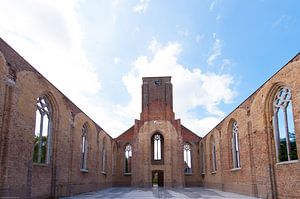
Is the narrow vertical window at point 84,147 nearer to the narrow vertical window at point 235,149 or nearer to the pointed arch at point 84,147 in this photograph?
the pointed arch at point 84,147

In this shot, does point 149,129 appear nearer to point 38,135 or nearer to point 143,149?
point 143,149

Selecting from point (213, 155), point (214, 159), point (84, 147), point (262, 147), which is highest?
point (84, 147)

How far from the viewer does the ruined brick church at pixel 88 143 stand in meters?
11.2

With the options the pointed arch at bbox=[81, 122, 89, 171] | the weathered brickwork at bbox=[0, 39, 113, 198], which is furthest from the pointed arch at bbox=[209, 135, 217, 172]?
the weathered brickwork at bbox=[0, 39, 113, 198]

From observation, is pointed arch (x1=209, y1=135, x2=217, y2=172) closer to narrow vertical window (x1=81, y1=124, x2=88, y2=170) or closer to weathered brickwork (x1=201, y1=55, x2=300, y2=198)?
weathered brickwork (x1=201, y1=55, x2=300, y2=198)

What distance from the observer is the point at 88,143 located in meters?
21.9

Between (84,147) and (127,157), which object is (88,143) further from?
(127,157)

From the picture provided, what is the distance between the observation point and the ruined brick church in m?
11.2

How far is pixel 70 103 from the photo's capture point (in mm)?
17781

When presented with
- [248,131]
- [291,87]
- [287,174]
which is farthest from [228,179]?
[291,87]

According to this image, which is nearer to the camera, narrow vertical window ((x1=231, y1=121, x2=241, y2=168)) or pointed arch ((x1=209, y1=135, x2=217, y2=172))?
narrow vertical window ((x1=231, y1=121, x2=241, y2=168))

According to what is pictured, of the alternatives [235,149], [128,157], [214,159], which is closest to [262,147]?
[235,149]

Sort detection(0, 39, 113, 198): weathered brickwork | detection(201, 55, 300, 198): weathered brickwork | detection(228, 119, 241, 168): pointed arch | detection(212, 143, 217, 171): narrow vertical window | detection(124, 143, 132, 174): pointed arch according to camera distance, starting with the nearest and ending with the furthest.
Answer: detection(0, 39, 113, 198): weathered brickwork
detection(201, 55, 300, 198): weathered brickwork
detection(228, 119, 241, 168): pointed arch
detection(212, 143, 217, 171): narrow vertical window
detection(124, 143, 132, 174): pointed arch

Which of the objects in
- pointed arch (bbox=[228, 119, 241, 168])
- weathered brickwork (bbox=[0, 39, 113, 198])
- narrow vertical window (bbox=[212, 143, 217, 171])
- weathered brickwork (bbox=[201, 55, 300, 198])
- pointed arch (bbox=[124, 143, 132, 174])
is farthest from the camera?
pointed arch (bbox=[124, 143, 132, 174])
